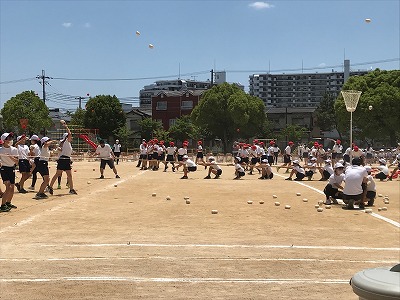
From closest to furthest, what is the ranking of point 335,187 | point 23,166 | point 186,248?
point 186,248 → point 335,187 → point 23,166

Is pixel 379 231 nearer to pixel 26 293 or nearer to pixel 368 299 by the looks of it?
pixel 26 293

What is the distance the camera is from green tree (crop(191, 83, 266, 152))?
222ft

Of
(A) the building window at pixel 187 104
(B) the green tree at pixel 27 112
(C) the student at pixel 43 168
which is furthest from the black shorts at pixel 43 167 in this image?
(A) the building window at pixel 187 104

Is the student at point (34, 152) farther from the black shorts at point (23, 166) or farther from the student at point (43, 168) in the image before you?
the student at point (43, 168)

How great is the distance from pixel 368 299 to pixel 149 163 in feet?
115

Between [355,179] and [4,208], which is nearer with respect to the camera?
[4,208]

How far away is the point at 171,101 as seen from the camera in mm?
92125

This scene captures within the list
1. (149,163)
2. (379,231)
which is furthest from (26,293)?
(149,163)

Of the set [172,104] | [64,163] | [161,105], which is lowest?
[64,163]

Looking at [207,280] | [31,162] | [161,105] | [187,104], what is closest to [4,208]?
[31,162]

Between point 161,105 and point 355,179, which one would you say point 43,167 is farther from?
point 161,105

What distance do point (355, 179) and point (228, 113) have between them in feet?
177

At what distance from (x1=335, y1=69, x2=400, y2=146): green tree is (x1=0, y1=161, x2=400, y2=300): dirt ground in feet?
143

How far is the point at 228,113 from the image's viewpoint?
6894cm
